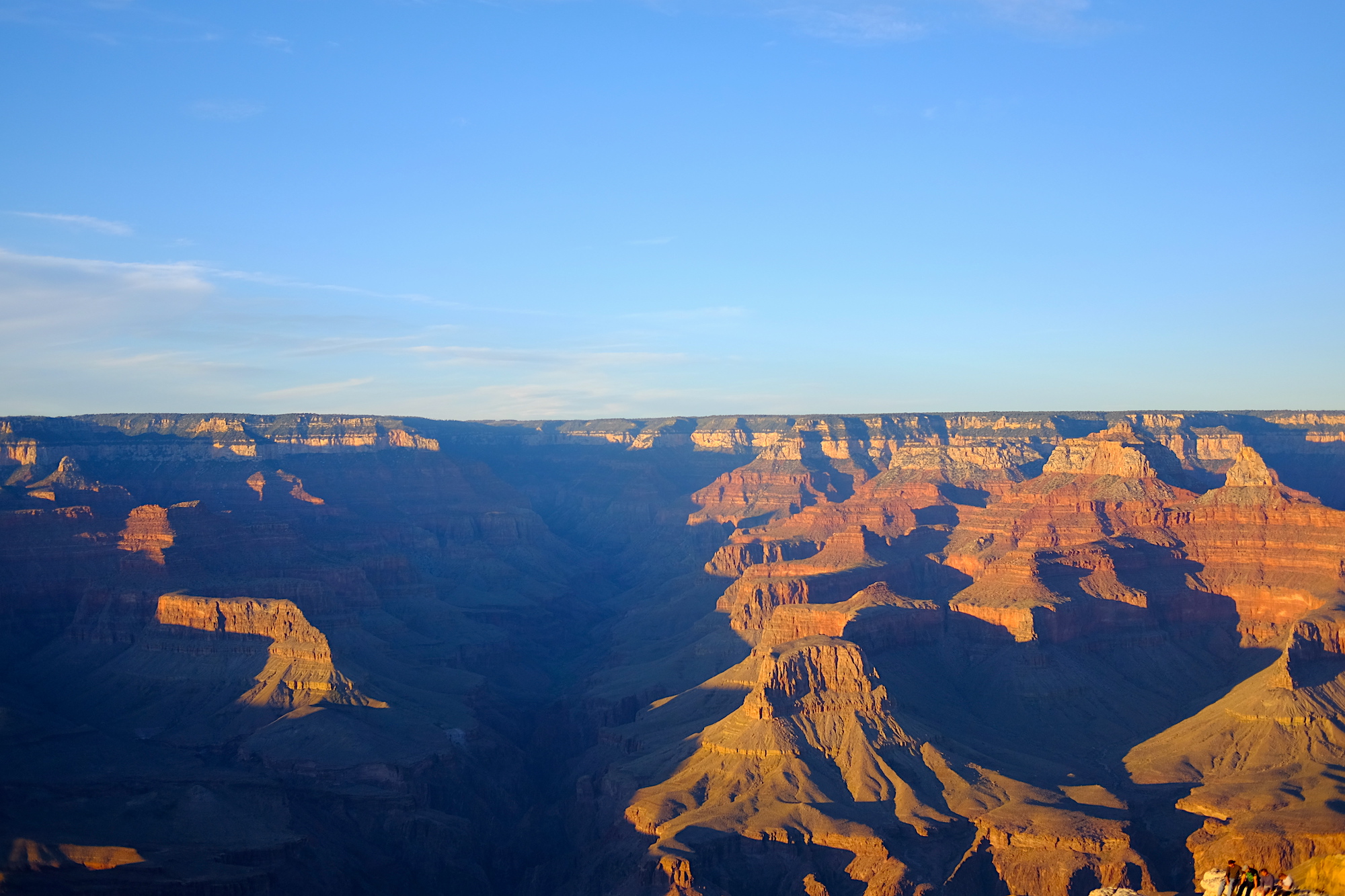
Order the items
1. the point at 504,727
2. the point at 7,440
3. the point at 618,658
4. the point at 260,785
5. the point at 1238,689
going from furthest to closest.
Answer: the point at 7,440, the point at 618,658, the point at 504,727, the point at 1238,689, the point at 260,785

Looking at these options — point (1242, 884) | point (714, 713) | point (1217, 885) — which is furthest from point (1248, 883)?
point (714, 713)

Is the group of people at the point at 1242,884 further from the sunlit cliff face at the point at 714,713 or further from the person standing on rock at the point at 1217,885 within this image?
the sunlit cliff face at the point at 714,713

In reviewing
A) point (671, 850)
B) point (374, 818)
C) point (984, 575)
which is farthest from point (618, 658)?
point (671, 850)

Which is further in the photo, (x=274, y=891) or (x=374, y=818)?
(x=374, y=818)

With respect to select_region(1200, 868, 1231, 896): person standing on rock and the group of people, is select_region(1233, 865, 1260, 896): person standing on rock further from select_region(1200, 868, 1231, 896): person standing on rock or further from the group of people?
select_region(1200, 868, 1231, 896): person standing on rock

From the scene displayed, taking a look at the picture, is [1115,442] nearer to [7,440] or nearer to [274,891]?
[274,891]

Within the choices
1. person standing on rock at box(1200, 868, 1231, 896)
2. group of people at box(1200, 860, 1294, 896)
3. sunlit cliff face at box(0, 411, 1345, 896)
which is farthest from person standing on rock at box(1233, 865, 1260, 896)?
sunlit cliff face at box(0, 411, 1345, 896)
